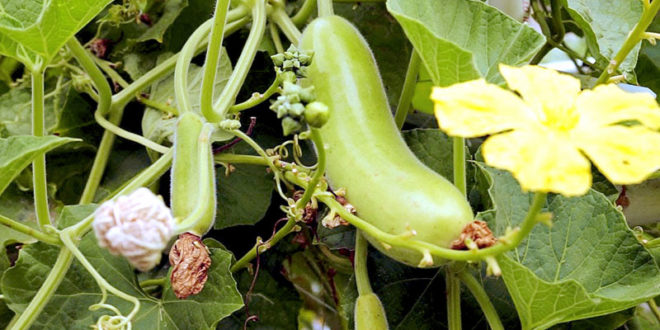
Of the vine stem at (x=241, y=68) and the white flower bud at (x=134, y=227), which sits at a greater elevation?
the white flower bud at (x=134, y=227)

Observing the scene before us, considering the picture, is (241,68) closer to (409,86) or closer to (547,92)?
(409,86)

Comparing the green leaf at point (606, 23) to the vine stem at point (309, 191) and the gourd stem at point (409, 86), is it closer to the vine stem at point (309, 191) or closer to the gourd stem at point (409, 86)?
the gourd stem at point (409, 86)

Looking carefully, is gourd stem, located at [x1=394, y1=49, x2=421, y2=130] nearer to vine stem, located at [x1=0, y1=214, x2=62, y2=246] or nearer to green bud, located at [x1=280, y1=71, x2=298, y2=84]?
green bud, located at [x1=280, y1=71, x2=298, y2=84]

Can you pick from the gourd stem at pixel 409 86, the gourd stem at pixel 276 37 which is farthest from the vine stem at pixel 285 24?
the gourd stem at pixel 409 86

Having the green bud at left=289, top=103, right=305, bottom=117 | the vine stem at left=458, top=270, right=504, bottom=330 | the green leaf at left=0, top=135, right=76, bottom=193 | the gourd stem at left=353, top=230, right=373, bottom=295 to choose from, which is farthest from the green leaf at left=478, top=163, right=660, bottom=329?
the green leaf at left=0, top=135, right=76, bottom=193

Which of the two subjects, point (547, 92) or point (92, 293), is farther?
point (92, 293)

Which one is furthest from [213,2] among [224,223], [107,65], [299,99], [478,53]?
[299,99]

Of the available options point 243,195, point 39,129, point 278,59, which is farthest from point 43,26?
point 243,195
